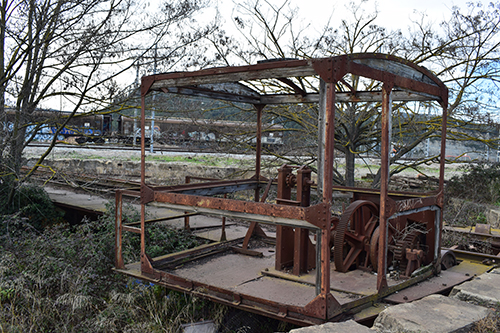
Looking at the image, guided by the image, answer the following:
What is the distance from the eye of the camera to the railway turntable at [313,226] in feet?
14.1

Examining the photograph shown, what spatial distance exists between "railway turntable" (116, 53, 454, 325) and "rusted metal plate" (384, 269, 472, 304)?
100 mm

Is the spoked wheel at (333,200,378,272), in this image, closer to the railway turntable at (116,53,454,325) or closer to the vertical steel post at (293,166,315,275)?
the railway turntable at (116,53,454,325)

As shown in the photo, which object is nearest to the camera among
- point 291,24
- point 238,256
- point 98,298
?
point 98,298

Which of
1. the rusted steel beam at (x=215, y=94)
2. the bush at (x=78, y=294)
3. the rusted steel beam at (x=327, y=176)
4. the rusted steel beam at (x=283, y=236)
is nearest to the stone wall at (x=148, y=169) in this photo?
the bush at (x=78, y=294)

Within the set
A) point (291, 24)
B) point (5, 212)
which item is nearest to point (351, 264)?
point (291, 24)

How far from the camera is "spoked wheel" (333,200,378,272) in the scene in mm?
5652

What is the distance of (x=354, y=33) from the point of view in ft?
33.0

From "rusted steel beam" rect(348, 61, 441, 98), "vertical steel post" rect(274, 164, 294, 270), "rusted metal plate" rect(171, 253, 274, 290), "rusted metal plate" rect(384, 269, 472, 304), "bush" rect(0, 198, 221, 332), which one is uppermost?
"rusted steel beam" rect(348, 61, 441, 98)

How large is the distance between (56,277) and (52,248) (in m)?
1.24

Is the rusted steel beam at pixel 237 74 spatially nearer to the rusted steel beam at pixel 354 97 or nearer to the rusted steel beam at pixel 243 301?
the rusted steel beam at pixel 354 97

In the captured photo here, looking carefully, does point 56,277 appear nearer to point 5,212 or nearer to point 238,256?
point 238,256

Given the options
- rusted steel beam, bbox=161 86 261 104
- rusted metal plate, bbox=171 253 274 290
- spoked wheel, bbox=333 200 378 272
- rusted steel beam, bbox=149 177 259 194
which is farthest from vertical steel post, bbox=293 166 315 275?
rusted steel beam, bbox=161 86 261 104

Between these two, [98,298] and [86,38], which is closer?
[98,298]

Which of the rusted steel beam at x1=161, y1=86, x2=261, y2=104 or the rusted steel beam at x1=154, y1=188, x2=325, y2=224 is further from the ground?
the rusted steel beam at x1=161, y1=86, x2=261, y2=104
